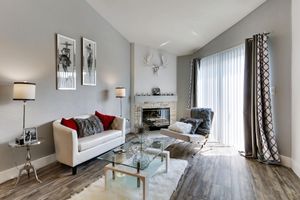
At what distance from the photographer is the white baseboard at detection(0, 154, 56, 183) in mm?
2885

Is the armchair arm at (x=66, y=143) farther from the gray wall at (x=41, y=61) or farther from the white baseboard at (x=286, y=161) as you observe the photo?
the white baseboard at (x=286, y=161)

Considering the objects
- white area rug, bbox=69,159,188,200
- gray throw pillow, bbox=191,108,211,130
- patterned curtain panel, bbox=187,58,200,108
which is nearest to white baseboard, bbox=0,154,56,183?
white area rug, bbox=69,159,188,200

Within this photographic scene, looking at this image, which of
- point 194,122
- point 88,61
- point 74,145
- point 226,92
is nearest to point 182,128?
point 194,122

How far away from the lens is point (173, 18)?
181 inches

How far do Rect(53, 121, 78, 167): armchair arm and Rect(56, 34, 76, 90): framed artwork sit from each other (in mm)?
971

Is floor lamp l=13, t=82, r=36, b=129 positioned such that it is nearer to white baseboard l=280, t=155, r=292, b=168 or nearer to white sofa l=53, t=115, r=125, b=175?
white sofa l=53, t=115, r=125, b=175

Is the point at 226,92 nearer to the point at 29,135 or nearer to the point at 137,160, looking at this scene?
the point at 137,160

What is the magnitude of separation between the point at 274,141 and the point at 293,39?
1.78 meters

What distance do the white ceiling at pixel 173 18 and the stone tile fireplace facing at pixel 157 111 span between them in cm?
203

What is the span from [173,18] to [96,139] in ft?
10.6

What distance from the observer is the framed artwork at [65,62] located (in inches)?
149

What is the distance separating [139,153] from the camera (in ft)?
9.82

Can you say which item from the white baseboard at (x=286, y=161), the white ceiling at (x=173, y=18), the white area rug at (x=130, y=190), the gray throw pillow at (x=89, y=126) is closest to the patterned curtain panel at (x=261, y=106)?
the white baseboard at (x=286, y=161)

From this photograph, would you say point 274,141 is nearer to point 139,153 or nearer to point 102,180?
point 139,153
